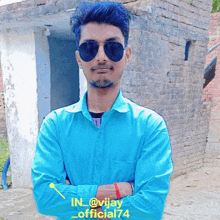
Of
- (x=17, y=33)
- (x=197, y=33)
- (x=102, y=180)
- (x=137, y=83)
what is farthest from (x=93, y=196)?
(x=197, y=33)

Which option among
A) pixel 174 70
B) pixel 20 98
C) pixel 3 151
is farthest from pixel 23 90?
pixel 3 151

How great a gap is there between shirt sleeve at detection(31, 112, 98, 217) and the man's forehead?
522mm

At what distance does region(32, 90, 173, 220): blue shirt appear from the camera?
130 cm

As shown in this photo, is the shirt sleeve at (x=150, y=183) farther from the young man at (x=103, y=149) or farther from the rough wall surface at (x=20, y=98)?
the rough wall surface at (x=20, y=98)

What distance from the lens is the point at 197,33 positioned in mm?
4965

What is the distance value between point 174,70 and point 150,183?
3.62m

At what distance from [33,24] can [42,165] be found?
118 inches

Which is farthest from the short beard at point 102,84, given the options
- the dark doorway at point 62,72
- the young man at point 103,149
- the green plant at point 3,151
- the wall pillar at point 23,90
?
the green plant at point 3,151

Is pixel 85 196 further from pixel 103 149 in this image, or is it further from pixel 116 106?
pixel 116 106

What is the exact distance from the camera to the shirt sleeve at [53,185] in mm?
1300

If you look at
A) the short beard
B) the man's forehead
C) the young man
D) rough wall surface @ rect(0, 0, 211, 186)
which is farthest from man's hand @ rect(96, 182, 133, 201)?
rough wall surface @ rect(0, 0, 211, 186)

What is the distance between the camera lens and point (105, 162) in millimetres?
1322

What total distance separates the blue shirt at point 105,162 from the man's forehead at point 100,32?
35 centimetres

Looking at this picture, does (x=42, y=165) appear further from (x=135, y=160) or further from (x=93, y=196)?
(x=135, y=160)
